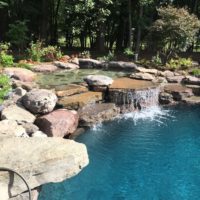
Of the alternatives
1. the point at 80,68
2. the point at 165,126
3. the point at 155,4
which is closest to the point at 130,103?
the point at 165,126

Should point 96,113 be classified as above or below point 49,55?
below

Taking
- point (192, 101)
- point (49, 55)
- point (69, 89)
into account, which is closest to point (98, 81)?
point (69, 89)

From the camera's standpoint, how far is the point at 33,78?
1272 cm

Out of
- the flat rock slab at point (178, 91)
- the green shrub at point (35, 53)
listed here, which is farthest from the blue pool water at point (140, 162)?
the green shrub at point (35, 53)

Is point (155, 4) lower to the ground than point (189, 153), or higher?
higher

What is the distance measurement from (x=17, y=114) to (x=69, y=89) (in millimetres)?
2364

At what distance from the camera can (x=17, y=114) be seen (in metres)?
9.38

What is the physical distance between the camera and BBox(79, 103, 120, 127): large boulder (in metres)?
10.4

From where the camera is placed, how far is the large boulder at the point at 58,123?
363 inches

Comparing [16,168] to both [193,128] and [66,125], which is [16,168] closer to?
[66,125]

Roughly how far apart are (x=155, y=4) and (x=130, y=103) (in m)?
11.1

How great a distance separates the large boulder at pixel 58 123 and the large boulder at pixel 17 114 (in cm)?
24

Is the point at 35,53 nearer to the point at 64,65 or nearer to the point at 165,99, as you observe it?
the point at 64,65

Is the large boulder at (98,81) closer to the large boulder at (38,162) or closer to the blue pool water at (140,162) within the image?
the blue pool water at (140,162)
